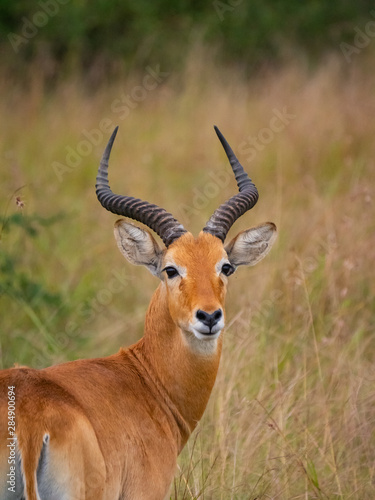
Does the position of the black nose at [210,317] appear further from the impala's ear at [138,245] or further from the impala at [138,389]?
the impala's ear at [138,245]

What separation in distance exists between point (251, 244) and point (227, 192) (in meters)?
5.61

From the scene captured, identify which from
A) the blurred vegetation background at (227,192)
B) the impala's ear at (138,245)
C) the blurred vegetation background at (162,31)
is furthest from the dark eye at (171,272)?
the blurred vegetation background at (162,31)

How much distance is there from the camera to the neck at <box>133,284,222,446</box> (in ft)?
17.5

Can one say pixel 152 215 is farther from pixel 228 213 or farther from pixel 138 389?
pixel 138 389

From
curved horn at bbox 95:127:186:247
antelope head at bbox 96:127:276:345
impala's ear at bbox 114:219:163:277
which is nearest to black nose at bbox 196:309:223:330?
antelope head at bbox 96:127:276:345

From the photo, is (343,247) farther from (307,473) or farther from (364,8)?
(364,8)

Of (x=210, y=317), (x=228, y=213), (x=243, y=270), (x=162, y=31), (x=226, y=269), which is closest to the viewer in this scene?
(x=210, y=317)

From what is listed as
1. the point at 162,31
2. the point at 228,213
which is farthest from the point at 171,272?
the point at 162,31

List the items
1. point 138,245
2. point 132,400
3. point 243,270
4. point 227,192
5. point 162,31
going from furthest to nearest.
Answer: point 162,31 → point 227,192 → point 243,270 → point 138,245 → point 132,400

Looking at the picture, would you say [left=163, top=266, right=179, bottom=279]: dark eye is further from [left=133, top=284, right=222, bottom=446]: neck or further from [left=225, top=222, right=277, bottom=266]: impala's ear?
[left=225, top=222, right=277, bottom=266]: impala's ear

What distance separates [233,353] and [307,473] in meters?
1.81

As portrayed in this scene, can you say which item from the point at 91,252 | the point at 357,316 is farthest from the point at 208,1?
the point at 357,316

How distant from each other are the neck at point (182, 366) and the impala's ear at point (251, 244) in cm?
65

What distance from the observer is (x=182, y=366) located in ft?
17.7
